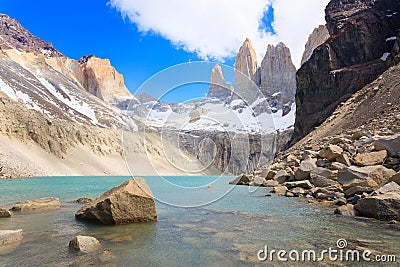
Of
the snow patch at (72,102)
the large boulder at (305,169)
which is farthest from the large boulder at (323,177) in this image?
the snow patch at (72,102)

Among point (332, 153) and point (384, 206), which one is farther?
point (332, 153)

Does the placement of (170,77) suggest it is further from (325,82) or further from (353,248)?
(325,82)

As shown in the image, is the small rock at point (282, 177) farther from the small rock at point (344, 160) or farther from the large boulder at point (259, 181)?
the small rock at point (344, 160)

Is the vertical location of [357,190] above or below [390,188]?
below

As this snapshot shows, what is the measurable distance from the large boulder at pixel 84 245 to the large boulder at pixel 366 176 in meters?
10.6

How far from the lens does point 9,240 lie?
23.2 feet

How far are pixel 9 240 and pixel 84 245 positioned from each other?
2.25 m

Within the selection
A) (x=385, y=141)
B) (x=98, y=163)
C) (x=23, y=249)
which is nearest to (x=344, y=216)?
(x=385, y=141)

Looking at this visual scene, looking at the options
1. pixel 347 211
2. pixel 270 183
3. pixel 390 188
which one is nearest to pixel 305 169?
pixel 270 183

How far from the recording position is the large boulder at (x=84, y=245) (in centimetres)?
636

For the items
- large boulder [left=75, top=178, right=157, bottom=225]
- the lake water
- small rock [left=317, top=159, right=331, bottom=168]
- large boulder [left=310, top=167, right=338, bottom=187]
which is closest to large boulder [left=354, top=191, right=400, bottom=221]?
the lake water

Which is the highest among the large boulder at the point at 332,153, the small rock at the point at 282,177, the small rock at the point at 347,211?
the large boulder at the point at 332,153

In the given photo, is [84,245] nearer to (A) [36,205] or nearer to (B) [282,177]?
(A) [36,205]

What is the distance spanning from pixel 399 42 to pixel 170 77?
50534mm
